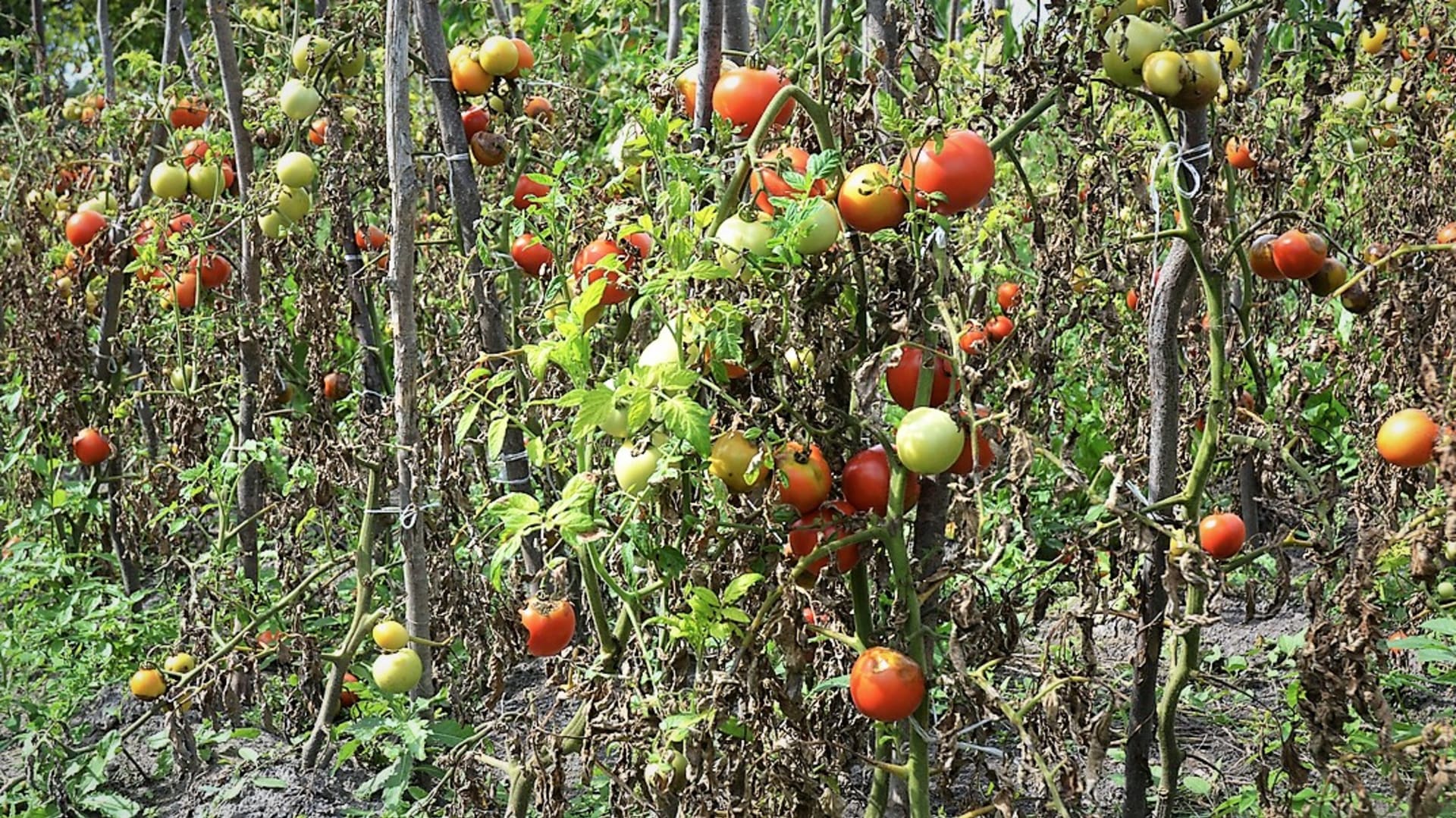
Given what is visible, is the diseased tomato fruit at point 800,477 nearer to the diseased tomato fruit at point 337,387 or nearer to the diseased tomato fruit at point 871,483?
the diseased tomato fruit at point 871,483

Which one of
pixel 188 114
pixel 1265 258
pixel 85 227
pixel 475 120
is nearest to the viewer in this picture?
pixel 1265 258

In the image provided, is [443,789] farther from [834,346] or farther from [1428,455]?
[1428,455]

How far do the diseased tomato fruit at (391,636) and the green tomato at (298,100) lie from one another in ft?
3.24

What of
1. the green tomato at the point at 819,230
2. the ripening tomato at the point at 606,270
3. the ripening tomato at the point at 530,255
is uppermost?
the green tomato at the point at 819,230

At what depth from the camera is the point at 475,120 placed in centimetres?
251

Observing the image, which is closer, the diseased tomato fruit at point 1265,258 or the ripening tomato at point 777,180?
the ripening tomato at point 777,180

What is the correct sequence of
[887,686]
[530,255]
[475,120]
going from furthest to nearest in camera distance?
[475,120] < [530,255] < [887,686]

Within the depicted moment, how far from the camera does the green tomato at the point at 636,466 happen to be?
1.43 metres

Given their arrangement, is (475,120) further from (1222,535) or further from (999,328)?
(1222,535)

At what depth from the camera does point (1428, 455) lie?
172 centimetres

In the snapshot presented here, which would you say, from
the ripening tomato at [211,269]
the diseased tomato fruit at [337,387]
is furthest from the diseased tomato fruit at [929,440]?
the diseased tomato fruit at [337,387]

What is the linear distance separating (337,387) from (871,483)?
2.29 metres

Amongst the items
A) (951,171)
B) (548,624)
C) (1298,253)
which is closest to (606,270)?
(951,171)

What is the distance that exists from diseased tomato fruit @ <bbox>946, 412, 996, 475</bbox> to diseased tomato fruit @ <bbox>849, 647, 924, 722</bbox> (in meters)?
0.22
